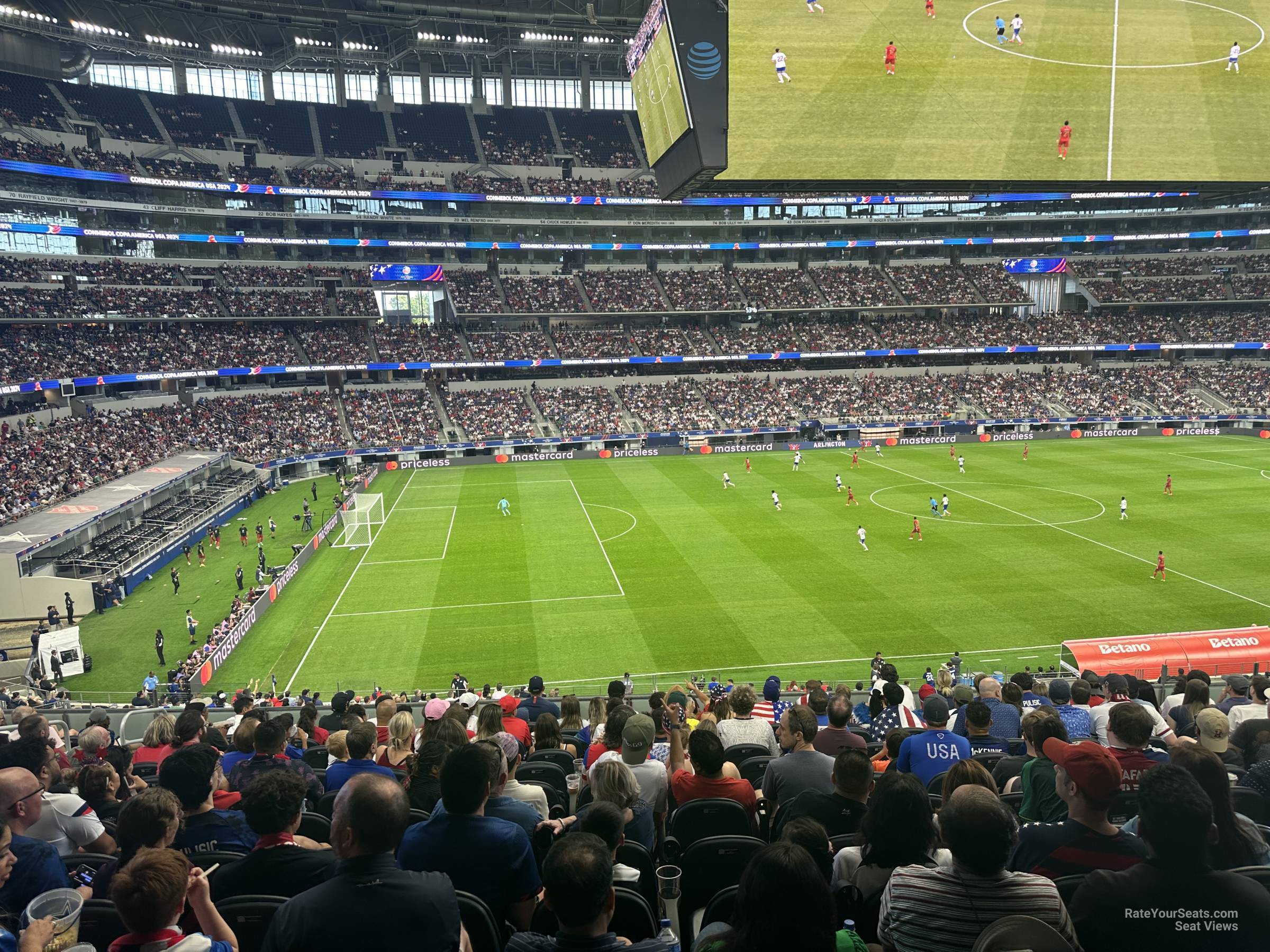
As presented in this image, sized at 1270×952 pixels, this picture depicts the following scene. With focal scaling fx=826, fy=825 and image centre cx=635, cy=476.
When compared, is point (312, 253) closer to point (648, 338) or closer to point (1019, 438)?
point (648, 338)

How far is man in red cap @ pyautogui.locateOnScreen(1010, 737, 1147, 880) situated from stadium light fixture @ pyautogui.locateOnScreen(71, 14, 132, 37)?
3066 inches

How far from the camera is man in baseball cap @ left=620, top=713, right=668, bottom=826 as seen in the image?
7312 mm

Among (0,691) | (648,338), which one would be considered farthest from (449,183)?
(0,691)

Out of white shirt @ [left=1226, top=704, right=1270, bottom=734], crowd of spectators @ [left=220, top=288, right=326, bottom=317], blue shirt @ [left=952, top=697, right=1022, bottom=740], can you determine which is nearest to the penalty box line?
Answer: white shirt @ [left=1226, top=704, right=1270, bottom=734]

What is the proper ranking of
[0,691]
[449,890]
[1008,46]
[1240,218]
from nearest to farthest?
[449,890], [1008,46], [0,691], [1240,218]

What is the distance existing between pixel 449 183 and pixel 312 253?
1418 cm

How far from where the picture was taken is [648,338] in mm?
78500

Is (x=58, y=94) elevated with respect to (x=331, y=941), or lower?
elevated

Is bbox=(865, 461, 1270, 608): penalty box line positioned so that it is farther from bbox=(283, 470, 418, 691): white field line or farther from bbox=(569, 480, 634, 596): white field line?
bbox=(283, 470, 418, 691): white field line

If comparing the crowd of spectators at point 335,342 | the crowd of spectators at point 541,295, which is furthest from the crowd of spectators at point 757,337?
the crowd of spectators at point 335,342

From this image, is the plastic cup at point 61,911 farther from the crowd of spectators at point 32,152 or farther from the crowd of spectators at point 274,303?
the crowd of spectators at point 274,303

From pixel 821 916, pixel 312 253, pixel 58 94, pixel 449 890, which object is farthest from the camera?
pixel 312 253

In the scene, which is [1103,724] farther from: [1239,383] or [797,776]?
[1239,383]

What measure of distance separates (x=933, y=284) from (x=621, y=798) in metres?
87.0
